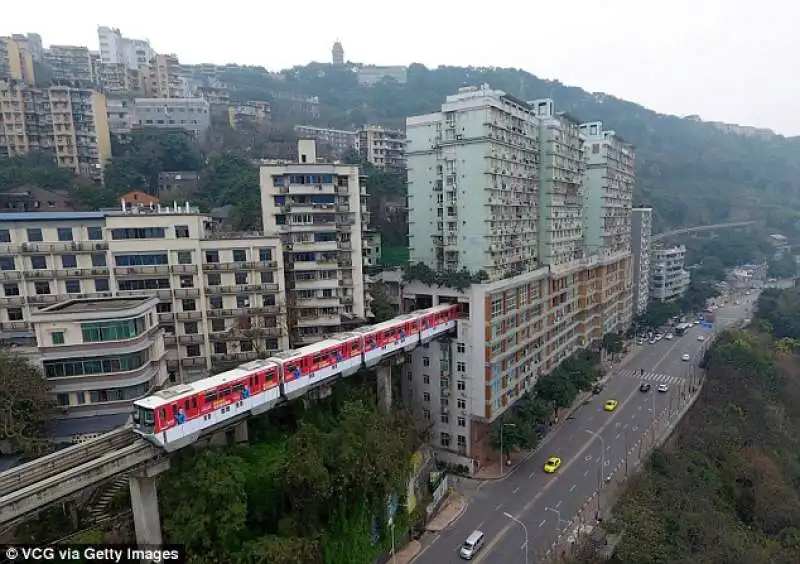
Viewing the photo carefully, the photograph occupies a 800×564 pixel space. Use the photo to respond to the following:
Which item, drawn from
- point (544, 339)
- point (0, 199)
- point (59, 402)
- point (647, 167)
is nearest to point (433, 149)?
point (544, 339)

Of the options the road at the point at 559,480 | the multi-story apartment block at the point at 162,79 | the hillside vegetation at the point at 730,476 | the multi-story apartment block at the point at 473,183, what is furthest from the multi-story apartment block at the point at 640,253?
the multi-story apartment block at the point at 162,79

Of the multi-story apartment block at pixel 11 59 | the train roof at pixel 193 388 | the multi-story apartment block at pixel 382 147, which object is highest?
the multi-story apartment block at pixel 11 59

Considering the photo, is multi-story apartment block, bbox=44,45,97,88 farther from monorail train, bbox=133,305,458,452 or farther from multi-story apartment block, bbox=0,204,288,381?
monorail train, bbox=133,305,458,452

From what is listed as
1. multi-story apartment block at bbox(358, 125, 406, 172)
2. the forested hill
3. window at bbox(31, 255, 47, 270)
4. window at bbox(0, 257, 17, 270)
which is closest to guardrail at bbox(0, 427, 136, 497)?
window at bbox(31, 255, 47, 270)

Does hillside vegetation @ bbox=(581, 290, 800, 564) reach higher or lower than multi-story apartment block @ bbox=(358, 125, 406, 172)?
lower

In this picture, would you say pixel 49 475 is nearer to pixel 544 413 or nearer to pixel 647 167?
pixel 544 413

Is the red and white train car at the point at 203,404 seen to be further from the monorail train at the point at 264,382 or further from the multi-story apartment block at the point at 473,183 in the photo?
the multi-story apartment block at the point at 473,183

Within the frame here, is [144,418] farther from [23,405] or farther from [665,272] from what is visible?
[665,272]

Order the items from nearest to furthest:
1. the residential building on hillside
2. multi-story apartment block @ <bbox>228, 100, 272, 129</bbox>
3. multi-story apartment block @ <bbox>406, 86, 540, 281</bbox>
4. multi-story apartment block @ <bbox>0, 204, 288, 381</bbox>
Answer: multi-story apartment block @ <bbox>0, 204, 288, 381</bbox> < the residential building on hillside < multi-story apartment block @ <bbox>406, 86, 540, 281</bbox> < multi-story apartment block @ <bbox>228, 100, 272, 129</bbox>
